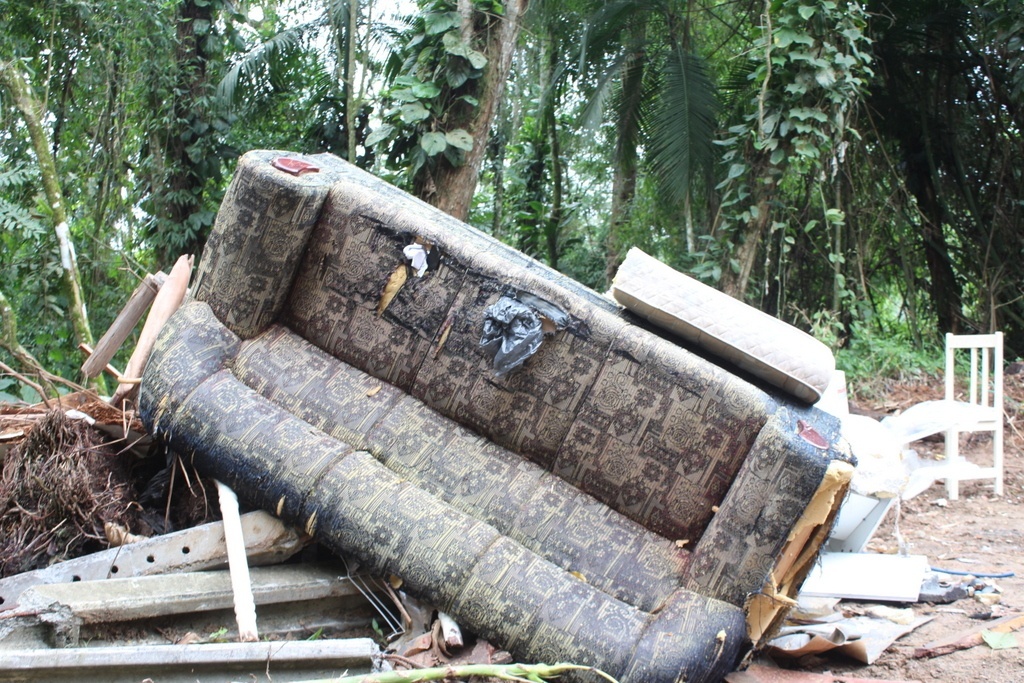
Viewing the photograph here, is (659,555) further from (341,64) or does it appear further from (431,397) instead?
(341,64)

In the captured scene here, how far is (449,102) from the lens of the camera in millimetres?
5129

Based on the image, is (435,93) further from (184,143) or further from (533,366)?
(184,143)

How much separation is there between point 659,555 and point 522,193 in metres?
7.83

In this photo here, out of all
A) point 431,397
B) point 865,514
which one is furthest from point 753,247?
point 431,397

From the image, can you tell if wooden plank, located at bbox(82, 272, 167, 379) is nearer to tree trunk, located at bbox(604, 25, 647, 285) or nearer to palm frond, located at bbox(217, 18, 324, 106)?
palm frond, located at bbox(217, 18, 324, 106)

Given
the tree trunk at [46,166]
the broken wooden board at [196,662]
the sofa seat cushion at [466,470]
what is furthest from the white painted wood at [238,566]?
the tree trunk at [46,166]

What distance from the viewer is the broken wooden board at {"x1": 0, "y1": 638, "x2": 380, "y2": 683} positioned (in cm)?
205

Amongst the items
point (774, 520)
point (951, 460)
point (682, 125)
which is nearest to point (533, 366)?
point (774, 520)

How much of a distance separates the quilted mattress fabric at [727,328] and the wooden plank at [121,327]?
7.11 feet

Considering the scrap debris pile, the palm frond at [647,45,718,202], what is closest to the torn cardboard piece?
the scrap debris pile

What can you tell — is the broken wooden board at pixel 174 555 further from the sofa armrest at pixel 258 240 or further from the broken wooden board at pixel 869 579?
the broken wooden board at pixel 869 579

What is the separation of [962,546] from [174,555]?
150 inches

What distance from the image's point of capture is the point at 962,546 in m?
4.37

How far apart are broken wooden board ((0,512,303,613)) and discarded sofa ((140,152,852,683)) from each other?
106 millimetres
